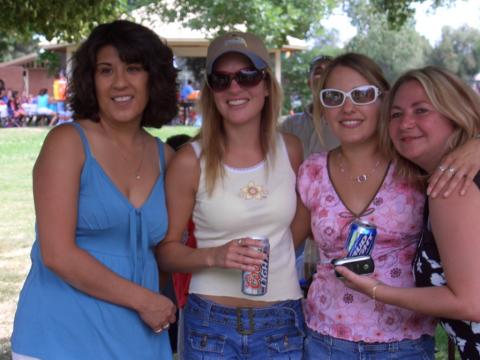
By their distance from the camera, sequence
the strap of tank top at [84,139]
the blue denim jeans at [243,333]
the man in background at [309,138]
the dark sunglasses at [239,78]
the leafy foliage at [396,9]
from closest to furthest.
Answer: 1. the strap of tank top at [84,139]
2. the blue denim jeans at [243,333]
3. the dark sunglasses at [239,78]
4. the man in background at [309,138]
5. the leafy foliage at [396,9]

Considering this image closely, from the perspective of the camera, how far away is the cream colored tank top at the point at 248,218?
258 cm

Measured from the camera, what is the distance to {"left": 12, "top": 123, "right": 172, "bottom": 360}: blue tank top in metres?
2.26

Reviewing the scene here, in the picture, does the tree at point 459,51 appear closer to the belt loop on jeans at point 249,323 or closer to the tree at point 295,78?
the tree at point 295,78

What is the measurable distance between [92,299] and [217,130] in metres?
0.90

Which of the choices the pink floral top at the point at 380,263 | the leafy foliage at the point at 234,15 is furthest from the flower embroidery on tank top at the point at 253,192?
the leafy foliage at the point at 234,15

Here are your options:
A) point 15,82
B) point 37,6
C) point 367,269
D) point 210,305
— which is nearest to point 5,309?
point 37,6

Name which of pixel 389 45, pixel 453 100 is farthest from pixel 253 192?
pixel 389 45

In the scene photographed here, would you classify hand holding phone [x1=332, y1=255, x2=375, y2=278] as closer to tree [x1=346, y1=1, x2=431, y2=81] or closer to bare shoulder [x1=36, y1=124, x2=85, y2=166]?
bare shoulder [x1=36, y1=124, x2=85, y2=166]

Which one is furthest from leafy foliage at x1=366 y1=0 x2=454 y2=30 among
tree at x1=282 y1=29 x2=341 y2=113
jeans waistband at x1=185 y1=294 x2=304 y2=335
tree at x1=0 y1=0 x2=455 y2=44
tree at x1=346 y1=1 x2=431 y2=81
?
tree at x1=346 y1=1 x2=431 y2=81

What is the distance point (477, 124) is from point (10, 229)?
8.14 meters

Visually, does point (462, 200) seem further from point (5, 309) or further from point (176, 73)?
point (5, 309)

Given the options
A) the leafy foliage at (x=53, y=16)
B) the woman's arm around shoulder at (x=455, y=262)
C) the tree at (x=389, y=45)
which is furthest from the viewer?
the tree at (x=389, y=45)

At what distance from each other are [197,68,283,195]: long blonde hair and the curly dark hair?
10.1 inches

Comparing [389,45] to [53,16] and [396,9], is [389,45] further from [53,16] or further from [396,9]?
[53,16]
